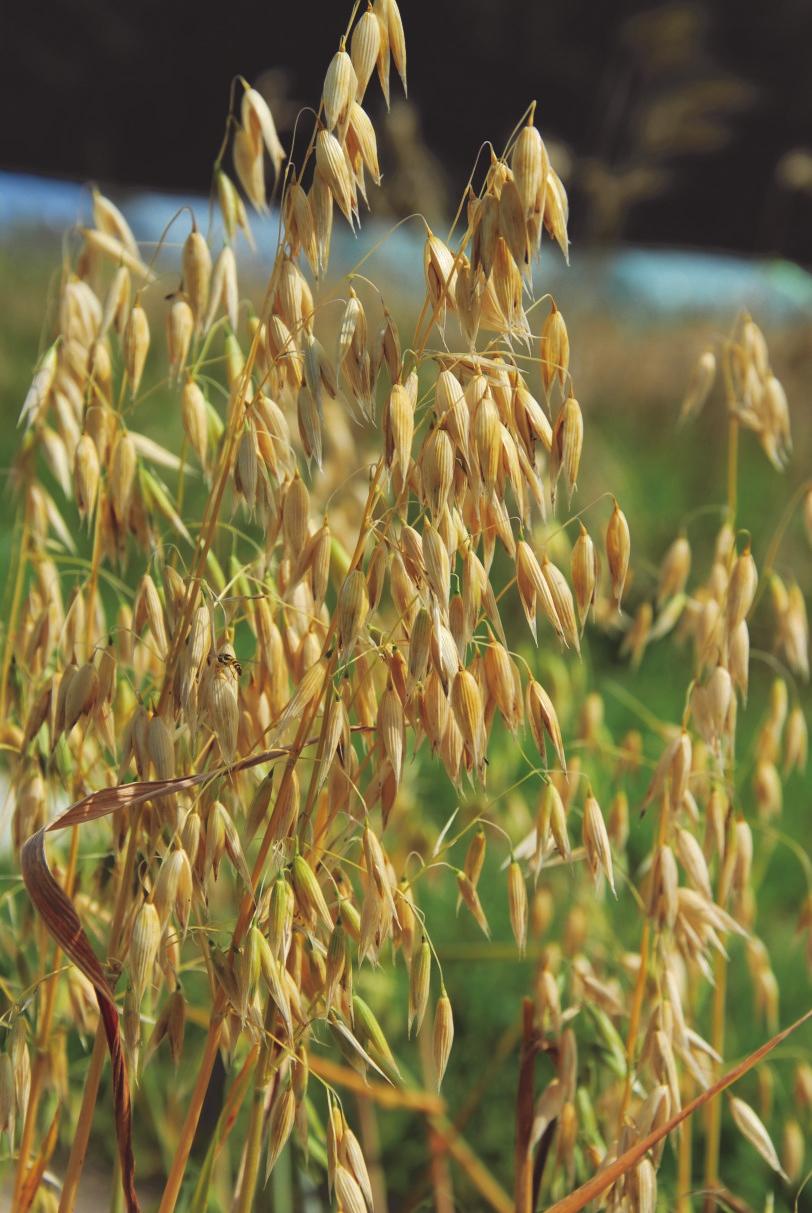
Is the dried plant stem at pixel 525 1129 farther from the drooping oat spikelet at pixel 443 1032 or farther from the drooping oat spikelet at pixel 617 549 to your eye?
the drooping oat spikelet at pixel 617 549

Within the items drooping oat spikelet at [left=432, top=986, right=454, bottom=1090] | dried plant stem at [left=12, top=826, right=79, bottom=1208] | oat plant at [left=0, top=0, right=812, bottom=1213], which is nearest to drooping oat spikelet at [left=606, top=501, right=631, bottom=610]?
oat plant at [left=0, top=0, right=812, bottom=1213]

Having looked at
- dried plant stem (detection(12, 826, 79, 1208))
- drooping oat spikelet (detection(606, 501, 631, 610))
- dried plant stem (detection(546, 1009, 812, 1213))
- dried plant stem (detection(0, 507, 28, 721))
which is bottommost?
dried plant stem (detection(12, 826, 79, 1208))

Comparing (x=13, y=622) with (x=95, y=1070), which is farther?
(x=13, y=622)

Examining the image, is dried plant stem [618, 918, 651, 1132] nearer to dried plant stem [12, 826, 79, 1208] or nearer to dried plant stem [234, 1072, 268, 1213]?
dried plant stem [234, 1072, 268, 1213]

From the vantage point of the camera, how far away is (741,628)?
2.87 feet

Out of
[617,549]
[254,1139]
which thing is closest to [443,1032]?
[254,1139]

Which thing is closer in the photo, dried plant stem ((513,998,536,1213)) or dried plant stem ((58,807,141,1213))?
dried plant stem ((58,807,141,1213))

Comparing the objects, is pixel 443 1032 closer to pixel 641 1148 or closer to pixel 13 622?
pixel 641 1148

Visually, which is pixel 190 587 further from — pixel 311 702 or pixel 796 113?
pixel 796 113

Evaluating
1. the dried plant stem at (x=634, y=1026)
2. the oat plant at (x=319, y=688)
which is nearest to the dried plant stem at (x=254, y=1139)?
the oat plant at (x=319, y=688)

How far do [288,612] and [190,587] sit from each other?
3.4 inches

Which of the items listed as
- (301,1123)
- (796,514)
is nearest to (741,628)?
(301,1123)

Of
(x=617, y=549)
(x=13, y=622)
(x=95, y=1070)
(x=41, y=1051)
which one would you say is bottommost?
(x=41, y=1051)

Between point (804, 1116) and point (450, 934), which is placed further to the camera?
point (450, 934)
